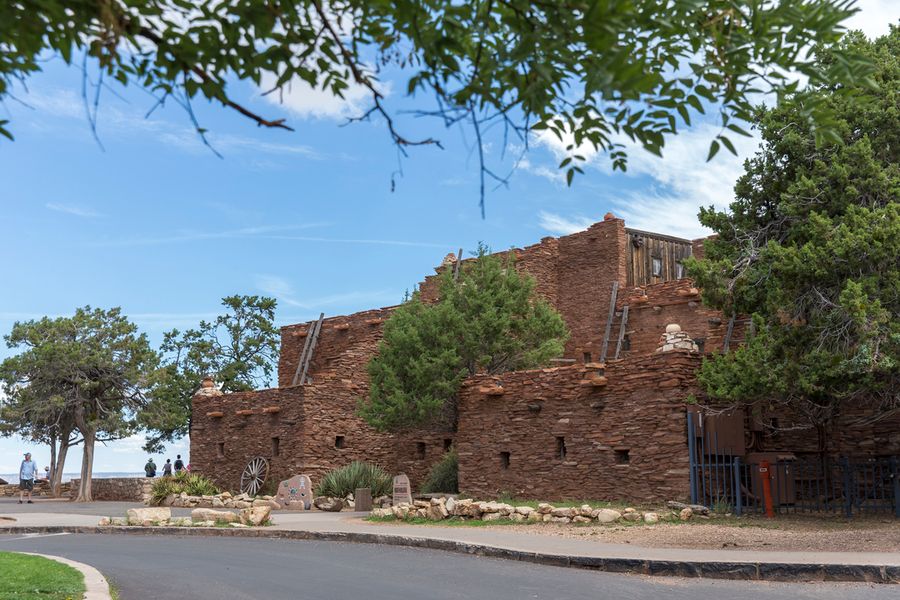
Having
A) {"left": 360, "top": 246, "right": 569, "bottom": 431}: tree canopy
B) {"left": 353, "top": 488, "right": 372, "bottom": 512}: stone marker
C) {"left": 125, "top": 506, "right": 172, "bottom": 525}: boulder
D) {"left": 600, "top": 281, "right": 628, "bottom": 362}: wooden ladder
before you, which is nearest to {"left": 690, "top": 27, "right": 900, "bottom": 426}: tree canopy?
{"left": 360, "top": 246, "right": 569, "bottom": 431}: tree canopy

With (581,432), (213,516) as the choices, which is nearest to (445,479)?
(581,432)

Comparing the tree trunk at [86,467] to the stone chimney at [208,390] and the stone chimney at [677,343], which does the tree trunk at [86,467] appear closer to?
the stone chimney at [208,390]

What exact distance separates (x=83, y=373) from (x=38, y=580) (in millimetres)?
28726

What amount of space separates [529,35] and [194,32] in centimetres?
167

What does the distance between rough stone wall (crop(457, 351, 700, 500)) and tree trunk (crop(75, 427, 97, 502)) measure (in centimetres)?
1964

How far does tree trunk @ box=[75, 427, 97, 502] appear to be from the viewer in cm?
3556

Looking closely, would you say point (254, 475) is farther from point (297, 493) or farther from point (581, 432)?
point (581, 432)

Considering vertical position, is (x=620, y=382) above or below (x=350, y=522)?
above

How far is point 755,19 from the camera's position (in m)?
4.78

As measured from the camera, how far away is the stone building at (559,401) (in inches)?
738

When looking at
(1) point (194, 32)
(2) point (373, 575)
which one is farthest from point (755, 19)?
(2) point (373, 575)

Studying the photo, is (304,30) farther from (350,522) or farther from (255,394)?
(255,394)

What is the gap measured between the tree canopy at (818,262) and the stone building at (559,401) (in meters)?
1.64

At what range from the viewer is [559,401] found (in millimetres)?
20453
